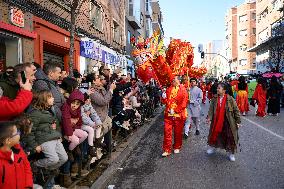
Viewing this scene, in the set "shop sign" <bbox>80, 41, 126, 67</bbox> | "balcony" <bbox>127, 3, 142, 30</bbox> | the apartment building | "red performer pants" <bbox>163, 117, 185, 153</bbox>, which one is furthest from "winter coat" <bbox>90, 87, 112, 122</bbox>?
"balcony" <bbox>127, 3, 142, 30</bbox>

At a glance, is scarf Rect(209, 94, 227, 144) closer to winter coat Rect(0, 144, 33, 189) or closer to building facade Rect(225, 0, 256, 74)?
winter coat Rect(0, 144, 33, 189)

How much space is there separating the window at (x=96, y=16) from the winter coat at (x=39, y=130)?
14876mm

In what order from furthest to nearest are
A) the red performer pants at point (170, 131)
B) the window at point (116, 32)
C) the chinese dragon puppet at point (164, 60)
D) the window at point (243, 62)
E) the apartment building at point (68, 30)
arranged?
the window at point (243, 62)
the window at point (116, 32)
the apartment building at point (68, 30)
the chinese dragon puppet at point (164, 60)
the red performer pants at point (170, 131)

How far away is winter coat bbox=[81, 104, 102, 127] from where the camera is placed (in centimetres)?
674

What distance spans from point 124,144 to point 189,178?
12.4 feet

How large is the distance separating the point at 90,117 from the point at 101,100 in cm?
46

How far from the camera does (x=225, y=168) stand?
749cm

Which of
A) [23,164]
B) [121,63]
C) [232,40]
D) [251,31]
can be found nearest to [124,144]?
[23,164]

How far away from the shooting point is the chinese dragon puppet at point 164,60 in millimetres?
9414

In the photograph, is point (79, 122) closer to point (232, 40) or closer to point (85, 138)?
point (85, 138)

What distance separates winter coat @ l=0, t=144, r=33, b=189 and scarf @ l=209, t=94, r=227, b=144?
5262 mm

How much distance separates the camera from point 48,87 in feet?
18.6

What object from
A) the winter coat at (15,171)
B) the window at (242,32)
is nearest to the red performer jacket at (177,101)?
the winter coat at (15,171)

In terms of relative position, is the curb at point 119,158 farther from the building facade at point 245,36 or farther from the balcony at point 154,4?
the building facade at point 245,36
